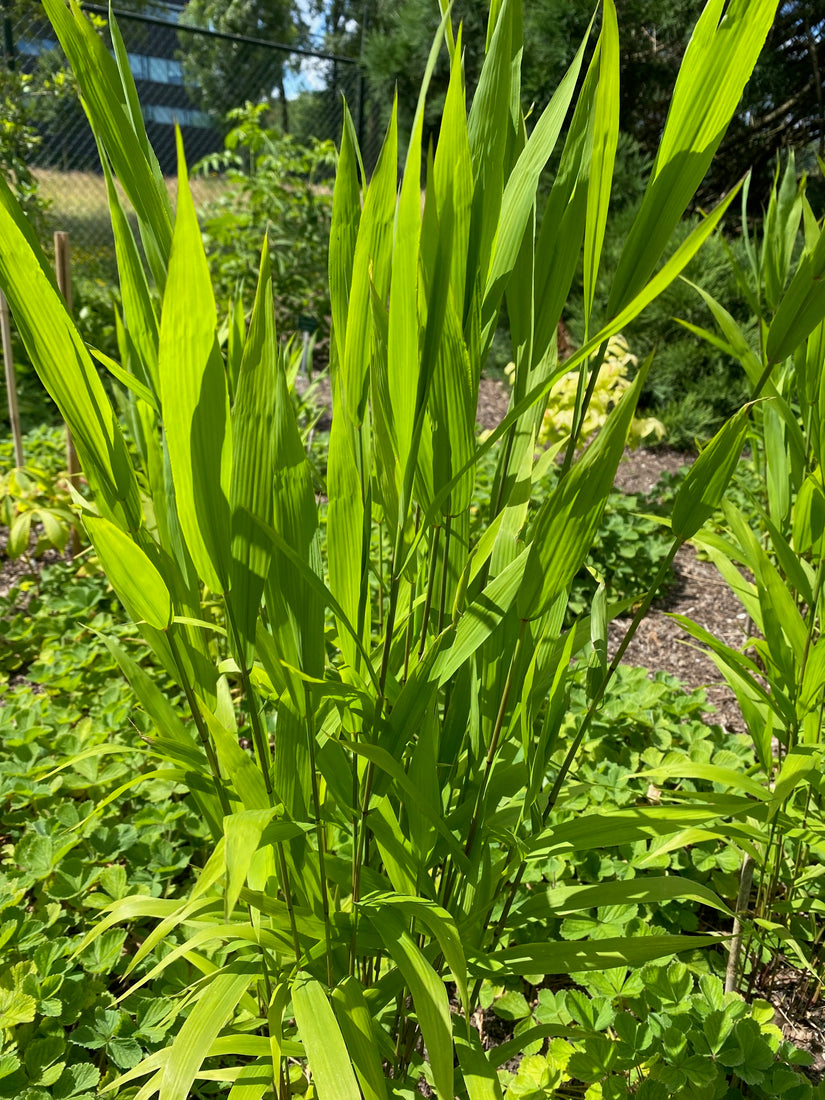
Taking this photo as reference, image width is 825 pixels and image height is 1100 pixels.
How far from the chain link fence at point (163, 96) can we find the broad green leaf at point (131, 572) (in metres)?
4.67

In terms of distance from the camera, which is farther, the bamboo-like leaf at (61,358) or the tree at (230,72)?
the tree at (230,72)

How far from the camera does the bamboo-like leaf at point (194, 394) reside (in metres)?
0.46

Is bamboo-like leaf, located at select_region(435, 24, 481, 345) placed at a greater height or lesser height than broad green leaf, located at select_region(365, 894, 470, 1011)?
greater

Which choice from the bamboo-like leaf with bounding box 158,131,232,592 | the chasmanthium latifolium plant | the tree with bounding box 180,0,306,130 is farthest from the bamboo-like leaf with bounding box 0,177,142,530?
the tree with bounding box 180,0,306,130

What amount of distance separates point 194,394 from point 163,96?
425 inches

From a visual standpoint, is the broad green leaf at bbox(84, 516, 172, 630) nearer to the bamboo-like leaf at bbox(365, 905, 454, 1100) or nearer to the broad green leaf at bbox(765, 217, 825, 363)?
the bamboo-like leaf at bbox(365, 905, 454, 1100)

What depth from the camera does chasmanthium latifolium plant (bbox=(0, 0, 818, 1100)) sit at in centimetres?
51

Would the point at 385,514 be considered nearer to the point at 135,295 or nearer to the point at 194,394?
the point at 194,394

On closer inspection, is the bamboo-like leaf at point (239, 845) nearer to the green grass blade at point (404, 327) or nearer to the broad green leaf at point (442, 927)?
the broad green leaf at point (442, 927)

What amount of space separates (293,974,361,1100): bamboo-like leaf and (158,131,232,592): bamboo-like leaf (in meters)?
0.38

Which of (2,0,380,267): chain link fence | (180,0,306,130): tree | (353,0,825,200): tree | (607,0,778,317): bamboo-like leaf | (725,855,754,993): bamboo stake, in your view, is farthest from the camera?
(180,0,306,130): tree

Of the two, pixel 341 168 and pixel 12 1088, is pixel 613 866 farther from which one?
pixel 341 168

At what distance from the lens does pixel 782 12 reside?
5.44 m

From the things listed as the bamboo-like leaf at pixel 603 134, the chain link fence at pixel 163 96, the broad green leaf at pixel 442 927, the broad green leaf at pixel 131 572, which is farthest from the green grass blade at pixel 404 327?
the chain link fence at pixel 163 96
